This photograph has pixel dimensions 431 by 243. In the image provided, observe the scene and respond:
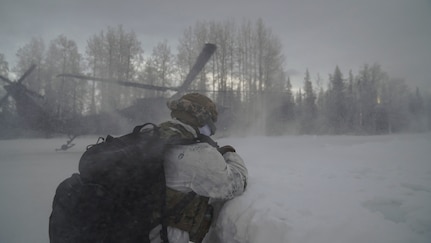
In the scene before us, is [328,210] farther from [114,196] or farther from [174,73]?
[174,73]

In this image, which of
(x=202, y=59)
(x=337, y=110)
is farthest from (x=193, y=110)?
(x=337, y=110)

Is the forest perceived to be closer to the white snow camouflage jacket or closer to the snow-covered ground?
the snow-covered ground

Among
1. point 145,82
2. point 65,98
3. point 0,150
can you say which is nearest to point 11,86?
point 65,98

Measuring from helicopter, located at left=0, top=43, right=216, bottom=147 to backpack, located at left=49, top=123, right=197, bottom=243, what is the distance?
2.92 m

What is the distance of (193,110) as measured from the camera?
4.90 ft

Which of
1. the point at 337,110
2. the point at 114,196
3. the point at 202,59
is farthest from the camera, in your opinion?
the point at 337,110

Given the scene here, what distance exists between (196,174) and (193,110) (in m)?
0.50

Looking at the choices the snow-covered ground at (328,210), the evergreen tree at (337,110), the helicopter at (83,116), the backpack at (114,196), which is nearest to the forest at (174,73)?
the helicopter at (83,116)

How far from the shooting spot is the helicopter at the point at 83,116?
415 centimetres

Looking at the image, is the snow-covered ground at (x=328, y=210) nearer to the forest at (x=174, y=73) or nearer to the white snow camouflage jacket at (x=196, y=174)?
the white snow camouflage jacket at (x=196, y=174)

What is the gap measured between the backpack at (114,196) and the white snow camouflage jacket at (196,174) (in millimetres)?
78

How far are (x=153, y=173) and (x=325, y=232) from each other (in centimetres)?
94

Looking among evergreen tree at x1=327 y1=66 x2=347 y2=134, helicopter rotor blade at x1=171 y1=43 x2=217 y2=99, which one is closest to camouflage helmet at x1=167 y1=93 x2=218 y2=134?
helicopter rotor blade at x1=171 y1=43 x2=217 y2=99

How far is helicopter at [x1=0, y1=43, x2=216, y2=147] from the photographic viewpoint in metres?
4.15
